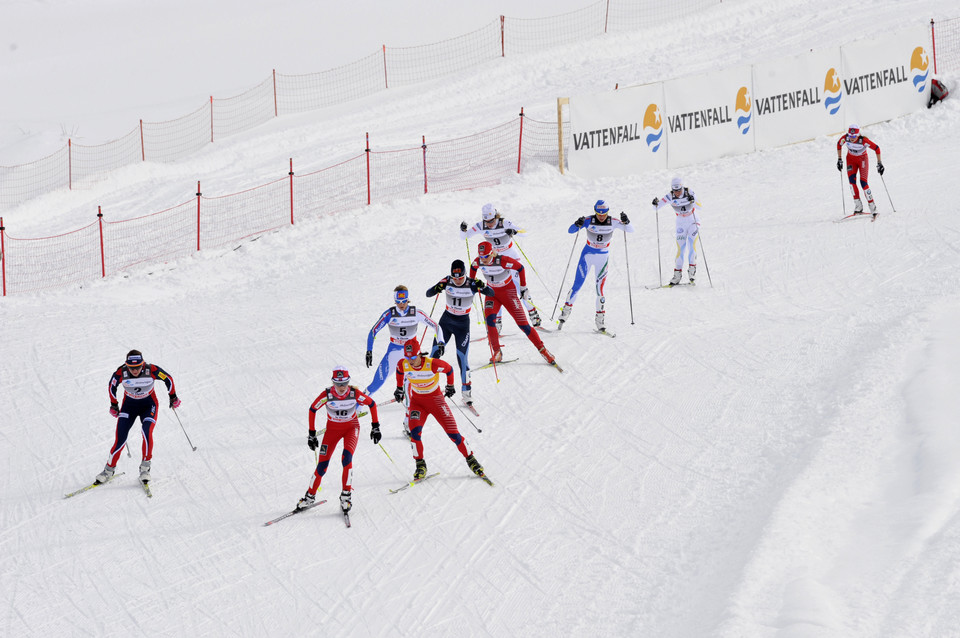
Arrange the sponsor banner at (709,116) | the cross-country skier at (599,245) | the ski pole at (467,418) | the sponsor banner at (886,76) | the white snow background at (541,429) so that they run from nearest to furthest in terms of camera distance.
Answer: the white snow background at (541,429) → the ski pole at (467,418) → the cross-country skier at (599,245) → the sponsor banner at (709,116) → the sponsor banner at (886,76)

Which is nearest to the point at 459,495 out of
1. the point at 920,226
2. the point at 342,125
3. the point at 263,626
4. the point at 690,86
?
the point at 263,626

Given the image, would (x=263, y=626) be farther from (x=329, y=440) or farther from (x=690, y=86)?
(x=690, y=86)

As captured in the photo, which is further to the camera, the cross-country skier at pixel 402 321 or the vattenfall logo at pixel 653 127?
the vattenfall logo at pixel 653 127

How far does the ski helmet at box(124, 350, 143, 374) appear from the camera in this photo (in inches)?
440

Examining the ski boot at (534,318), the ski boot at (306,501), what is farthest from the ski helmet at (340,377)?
the ski boot at (534,318)

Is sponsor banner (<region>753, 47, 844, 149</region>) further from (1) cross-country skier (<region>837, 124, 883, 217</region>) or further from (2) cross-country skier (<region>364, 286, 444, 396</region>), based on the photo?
(2) cross-country skier (<region>364, 286, 444, 396</region>)

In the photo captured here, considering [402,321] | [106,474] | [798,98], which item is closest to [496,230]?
[402,321]

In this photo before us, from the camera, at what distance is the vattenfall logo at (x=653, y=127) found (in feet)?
71.1

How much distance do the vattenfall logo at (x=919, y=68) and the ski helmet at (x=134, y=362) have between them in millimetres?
19884

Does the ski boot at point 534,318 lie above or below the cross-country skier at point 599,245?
below

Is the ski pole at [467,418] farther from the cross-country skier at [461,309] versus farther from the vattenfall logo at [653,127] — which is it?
the vattenfall logo at [653,127]

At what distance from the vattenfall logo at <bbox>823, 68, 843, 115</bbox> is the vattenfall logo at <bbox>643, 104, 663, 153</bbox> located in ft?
13.9

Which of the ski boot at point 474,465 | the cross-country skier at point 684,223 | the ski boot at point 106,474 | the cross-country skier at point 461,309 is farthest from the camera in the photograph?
the cross-country skier at point 684,223

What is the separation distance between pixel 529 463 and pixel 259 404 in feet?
13.9
